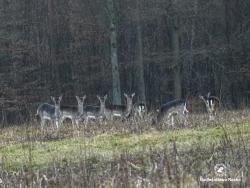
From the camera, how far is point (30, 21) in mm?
35844

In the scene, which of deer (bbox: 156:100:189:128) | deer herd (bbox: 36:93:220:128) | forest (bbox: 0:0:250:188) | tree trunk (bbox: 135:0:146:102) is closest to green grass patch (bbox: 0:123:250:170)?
deer (bbox: 156:100:189:128)

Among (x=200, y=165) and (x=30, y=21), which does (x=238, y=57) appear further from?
(x=200, y=165)

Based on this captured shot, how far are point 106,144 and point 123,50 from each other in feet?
75.2

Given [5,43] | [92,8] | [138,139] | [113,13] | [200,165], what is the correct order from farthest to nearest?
[92,8] → [5,43] → [113,13] → [138,139] → [200,165]

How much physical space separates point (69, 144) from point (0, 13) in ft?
61.6

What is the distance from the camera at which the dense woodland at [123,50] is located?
31484 mm

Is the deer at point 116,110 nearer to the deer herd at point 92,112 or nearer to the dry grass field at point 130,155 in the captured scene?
the deer herd at point 92,112

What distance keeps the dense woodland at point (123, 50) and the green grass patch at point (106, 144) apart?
50.8 ft

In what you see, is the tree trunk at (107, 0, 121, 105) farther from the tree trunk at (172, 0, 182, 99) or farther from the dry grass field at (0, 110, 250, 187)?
the dry grass field at (0, 110, 250, 187)

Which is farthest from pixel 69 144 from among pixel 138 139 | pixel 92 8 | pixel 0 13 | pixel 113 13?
pixel 92 8

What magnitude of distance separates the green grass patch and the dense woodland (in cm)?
1549

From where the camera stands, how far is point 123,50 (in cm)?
3597

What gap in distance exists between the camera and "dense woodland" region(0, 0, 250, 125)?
1240 inches

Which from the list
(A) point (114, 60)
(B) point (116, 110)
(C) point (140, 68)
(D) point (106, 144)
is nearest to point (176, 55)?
(C) point (140, 68)
